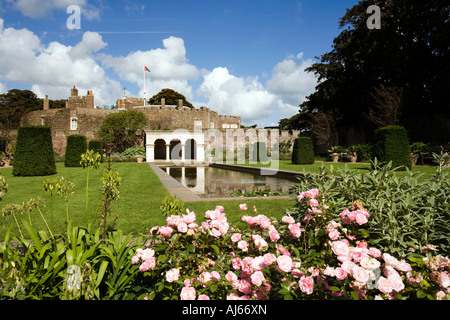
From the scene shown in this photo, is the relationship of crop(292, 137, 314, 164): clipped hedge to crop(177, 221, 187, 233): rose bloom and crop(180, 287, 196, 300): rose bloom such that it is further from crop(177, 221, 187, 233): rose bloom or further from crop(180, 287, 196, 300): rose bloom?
crop(180, 287, 196, 300): rose bloom

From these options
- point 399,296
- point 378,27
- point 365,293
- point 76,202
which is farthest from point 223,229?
point 378,27

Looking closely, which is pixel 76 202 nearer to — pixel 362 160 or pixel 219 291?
pixel 219 291

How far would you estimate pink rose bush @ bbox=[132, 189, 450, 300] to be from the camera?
146cm

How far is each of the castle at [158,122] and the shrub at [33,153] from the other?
14644 mm

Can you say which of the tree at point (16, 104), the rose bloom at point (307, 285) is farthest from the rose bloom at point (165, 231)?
the tree at point (16, 104)

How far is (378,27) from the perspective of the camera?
19.8m

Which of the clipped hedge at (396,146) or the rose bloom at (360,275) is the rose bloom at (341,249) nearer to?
the rose bloom at (360,275)

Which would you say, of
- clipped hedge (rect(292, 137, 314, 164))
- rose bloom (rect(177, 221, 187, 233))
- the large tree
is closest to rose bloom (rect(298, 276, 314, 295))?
rose bloom (rect(177, 221, 187, 233))

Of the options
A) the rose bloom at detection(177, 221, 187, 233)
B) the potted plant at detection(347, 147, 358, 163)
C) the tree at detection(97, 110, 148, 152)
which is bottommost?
the rose bloom at detection(177, 221, 187, 233)

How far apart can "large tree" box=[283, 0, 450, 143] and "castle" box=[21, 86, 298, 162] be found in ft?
34.8

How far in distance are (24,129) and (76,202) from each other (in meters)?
8.46

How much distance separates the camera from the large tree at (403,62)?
58.8 feet

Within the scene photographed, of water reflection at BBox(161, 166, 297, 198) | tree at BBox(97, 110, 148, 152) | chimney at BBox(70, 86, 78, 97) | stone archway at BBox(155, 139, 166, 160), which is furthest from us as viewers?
chimney at BBox(70, 86, 78, 97)

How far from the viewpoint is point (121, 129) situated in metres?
27.8
